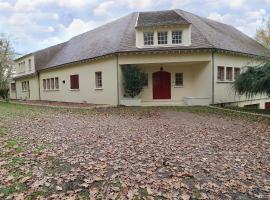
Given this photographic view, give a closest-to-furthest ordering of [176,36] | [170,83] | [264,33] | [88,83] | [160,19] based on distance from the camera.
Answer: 1. [176,36]
2. [160,19]
3. [170,83]
4. [88,83]
5. [264,33]

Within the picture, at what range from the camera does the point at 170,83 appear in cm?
1736

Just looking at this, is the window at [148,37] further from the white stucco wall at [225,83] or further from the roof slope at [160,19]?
the white stucco wall at [225,83]

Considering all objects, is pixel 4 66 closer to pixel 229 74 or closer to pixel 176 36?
pixel 176 36

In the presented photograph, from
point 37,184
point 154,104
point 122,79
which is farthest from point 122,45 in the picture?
point 37,184

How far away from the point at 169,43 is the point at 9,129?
11.7m

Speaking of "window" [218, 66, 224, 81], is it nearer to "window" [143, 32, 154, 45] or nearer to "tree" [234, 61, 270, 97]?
"tree" [234, 61, 270, 97]

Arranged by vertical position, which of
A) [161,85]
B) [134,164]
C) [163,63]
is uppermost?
[163,63]

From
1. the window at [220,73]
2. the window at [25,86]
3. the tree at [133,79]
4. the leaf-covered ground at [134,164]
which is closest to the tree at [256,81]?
the window at [220,73]

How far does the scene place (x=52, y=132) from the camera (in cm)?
762

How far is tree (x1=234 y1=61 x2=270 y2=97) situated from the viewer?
38.7 feet

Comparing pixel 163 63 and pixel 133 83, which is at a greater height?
pixel 163 63

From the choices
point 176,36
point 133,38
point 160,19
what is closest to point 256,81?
point 176,36

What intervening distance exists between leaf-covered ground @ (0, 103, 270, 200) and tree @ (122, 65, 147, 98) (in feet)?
26.9

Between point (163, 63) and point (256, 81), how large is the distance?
20.7ft
